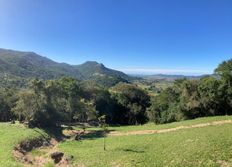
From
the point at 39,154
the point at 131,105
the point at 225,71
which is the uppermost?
the point at 225,71

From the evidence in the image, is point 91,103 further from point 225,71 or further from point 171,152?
point 171,152

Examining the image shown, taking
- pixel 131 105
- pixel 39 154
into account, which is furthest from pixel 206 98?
pixel 39 154

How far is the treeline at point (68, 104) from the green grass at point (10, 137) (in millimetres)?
6217

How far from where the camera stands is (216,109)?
6806 cm

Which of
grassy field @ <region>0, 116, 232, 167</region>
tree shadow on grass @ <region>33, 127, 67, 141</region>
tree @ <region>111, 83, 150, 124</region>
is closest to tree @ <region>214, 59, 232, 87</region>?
grassy field @ <region>0, 116, 232, 167</region>

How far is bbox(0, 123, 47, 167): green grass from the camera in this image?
3089 centimetres

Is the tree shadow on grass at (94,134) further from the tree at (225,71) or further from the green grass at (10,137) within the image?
the tree at (225,71)

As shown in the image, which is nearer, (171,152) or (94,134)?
(171,152)

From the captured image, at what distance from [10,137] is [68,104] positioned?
29.8 m

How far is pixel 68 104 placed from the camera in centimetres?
7444

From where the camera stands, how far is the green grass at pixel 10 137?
101 feet

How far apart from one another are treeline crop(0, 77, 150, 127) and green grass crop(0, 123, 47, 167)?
6.22 meters

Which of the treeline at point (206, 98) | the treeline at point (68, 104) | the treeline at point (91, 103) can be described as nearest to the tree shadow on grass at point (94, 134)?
the treeline at point (91, 103)

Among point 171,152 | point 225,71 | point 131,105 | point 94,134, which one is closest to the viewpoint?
point 171,152
